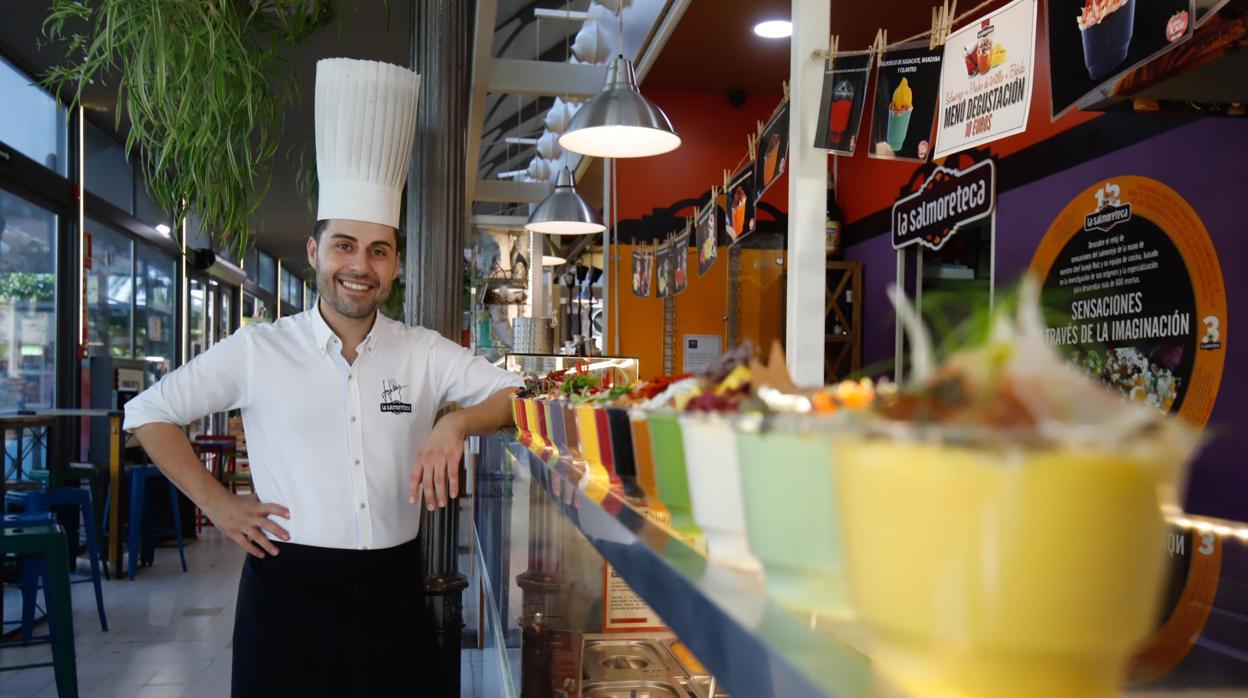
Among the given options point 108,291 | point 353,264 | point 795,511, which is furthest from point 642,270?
point 795,511

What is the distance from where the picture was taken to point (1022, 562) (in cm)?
44

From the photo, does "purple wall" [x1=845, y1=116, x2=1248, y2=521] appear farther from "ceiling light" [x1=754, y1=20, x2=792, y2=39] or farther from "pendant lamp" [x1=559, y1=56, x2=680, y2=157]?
"ceiling light" [x1=754, y1=20, x2=792, y2=39]

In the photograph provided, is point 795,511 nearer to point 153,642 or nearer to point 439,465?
point 439,465

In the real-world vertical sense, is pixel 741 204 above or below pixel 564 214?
below

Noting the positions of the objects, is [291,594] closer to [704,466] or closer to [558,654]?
[558,654]

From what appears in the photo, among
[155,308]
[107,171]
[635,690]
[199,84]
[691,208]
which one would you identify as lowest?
[635,690]

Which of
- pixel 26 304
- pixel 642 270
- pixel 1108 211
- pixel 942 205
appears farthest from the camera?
pixel 642 270

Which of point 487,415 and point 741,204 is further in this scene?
point 741,204

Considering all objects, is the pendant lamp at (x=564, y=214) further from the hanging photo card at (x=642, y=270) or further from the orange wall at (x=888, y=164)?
the orange wall at (x=888, y=164)

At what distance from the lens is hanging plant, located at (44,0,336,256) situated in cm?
281

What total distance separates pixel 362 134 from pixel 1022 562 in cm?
276

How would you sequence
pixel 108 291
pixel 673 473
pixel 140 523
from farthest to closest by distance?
pixel 108 291, pixel 140 523, pixel 673 473

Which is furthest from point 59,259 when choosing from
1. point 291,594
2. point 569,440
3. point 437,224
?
point 569,440

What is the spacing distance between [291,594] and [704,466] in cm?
183
